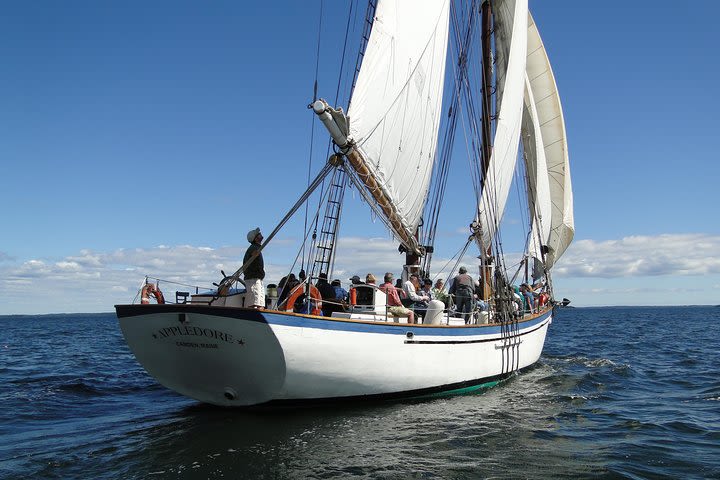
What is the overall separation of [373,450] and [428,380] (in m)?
4.47

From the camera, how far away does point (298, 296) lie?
40.1 ft

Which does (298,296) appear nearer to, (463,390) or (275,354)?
(275,354)

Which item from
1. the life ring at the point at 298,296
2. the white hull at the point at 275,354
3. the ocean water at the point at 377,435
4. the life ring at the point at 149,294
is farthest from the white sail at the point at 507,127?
the life ring at the point at 149,294

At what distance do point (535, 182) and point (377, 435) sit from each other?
57.8ft

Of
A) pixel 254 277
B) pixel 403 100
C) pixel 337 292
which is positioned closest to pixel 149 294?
pixel 254 277

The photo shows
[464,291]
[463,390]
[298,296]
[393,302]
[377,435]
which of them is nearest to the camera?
[377,435]

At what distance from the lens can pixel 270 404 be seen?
1165cm

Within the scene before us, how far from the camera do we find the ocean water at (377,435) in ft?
28.7

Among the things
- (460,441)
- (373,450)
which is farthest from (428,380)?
(373,450)

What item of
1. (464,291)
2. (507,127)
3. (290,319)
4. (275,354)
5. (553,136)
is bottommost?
(275,354)

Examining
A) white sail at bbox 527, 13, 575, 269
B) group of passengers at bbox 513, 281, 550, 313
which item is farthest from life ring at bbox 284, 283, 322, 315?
white sail at bbox 527, 13, 575, 269

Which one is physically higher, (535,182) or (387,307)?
(535,182)

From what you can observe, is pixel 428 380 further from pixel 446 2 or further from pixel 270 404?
pixel 446 2

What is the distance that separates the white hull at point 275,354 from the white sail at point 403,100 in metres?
4.26
